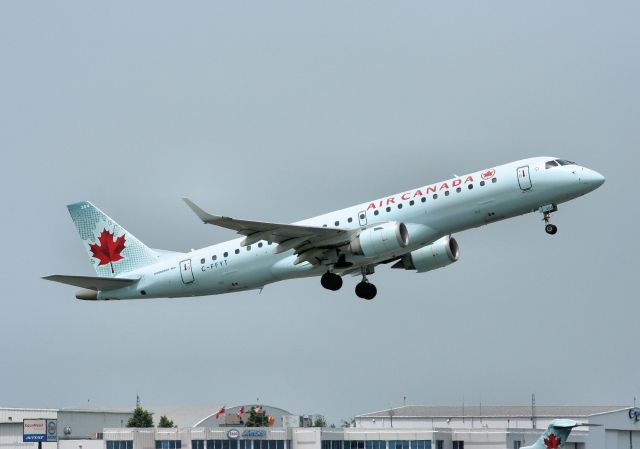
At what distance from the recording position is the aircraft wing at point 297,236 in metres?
61.8

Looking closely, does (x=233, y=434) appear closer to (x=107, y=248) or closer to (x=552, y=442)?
(x=552, y=442)

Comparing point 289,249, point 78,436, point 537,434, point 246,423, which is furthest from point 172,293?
point 78,436

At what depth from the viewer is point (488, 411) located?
132m

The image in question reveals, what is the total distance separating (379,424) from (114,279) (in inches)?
2480

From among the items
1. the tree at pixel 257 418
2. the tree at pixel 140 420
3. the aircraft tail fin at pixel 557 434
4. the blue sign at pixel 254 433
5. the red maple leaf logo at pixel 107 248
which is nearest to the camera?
the red maple leaf logo at pixel 107 248

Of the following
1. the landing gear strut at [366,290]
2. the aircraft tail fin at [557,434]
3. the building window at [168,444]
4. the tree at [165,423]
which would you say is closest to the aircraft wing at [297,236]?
the landing gear strut at [366,290]

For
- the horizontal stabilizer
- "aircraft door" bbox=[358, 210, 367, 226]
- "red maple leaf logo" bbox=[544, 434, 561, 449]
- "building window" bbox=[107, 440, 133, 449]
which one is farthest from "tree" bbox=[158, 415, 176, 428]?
"aircraft door" bbox=[358, 210, 367, 226]

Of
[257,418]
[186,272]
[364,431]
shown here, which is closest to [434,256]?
[186,272]

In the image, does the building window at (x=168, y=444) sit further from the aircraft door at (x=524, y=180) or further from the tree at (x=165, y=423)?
the aircraft door at (x=524, y=180)

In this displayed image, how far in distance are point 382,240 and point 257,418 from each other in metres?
60.8

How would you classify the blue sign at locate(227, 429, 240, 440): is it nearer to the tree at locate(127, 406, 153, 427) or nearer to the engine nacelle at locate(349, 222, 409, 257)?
the tree at locate(127, 406, 153, 427)

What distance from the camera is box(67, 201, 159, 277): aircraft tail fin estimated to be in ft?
239

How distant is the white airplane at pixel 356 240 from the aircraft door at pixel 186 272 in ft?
0.18

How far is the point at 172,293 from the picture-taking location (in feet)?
229
